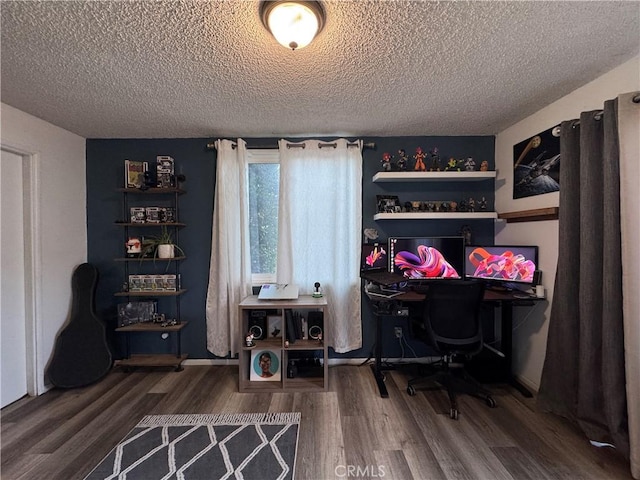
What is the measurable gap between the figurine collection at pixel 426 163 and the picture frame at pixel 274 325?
5.73 feet

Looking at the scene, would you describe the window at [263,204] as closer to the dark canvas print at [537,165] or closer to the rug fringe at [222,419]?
the rug fringe at [222,419]

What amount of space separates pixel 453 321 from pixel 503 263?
0.83 m

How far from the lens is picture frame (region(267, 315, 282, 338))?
2471 millimetres

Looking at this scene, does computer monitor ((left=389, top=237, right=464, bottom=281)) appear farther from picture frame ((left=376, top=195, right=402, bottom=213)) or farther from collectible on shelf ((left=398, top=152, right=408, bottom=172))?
collectible on shelf ((left=398, top=152, right=408, bottom=172))

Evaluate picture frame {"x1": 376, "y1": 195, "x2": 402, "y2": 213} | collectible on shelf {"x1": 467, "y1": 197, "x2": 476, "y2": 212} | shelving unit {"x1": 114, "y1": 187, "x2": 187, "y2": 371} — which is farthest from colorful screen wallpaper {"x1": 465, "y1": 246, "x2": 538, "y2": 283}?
shelving unit {"x1": 114, "y1": 187, "x2": 187, "y2": 371}

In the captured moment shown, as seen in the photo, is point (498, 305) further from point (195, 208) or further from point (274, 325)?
point (195, 208)

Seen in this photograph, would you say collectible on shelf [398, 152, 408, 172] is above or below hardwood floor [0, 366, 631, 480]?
above

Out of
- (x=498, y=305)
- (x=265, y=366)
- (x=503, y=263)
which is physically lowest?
(x=265, y=366)

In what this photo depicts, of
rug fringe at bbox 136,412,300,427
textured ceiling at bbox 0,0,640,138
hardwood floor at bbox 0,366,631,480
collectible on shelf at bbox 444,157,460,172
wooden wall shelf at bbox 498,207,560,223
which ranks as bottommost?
hardwood floor at bbox 0,366,631,480

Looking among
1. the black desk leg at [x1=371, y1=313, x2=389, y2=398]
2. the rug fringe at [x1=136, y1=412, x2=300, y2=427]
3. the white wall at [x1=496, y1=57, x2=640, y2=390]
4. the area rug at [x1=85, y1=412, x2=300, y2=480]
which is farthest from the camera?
the black desk leg at [x1=371, y1=313, x2=389, y2=398]

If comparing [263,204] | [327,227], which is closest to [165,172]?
[263,204]

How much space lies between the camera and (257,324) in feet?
7.96

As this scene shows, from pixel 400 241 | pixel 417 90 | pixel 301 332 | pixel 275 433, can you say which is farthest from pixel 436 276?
pixel 275 433

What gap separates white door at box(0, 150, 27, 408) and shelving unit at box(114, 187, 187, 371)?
2.06 ft
